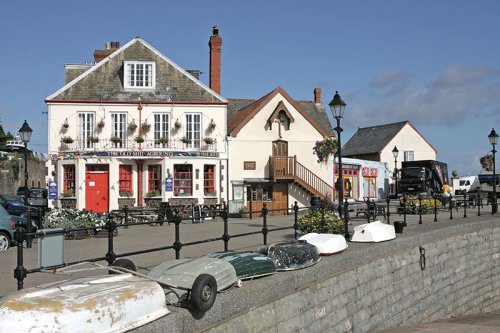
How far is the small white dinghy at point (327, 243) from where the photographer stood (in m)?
9.69

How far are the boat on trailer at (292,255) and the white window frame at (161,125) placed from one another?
20.4 meters

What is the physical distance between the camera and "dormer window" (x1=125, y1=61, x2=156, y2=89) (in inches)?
1142

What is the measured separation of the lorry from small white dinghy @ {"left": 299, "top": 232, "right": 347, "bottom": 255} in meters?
29.5

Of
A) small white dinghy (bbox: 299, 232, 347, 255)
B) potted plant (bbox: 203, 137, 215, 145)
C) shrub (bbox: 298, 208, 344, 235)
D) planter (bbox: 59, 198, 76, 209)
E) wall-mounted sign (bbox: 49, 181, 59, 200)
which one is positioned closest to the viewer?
small white dinghy (bbox: 299, 232, 347, 255)

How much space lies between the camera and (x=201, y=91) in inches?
1161

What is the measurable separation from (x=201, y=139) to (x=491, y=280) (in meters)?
16.6

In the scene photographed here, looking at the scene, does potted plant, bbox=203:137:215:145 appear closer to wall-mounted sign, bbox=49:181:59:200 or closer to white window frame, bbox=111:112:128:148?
white window frame, bbox=111:112:128:148

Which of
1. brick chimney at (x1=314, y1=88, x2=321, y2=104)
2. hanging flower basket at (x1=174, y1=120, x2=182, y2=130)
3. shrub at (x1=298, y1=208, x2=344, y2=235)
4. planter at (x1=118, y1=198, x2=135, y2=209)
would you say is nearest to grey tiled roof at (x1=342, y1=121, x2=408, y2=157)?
brick chimney at (x1=314, y1=88, x2=321, y2=104)

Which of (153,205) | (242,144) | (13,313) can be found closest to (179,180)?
→ (153,205)

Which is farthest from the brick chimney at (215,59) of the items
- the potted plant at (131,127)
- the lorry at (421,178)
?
the lorry at (421,178)

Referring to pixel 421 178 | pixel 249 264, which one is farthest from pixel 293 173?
pixel 249 264

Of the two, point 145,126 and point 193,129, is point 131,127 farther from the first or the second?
point 193,129

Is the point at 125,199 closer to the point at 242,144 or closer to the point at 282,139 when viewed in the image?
the point at 242,144

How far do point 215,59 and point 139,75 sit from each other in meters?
4.87
